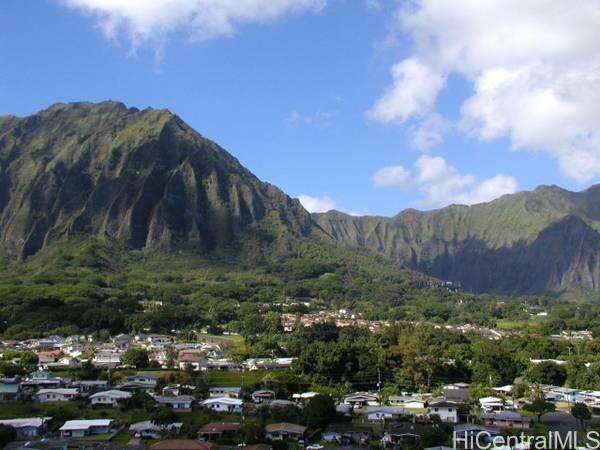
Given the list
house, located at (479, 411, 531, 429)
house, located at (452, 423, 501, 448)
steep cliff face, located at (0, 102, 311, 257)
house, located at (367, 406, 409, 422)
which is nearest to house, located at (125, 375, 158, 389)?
house, located at (367, 406, 409, 422)

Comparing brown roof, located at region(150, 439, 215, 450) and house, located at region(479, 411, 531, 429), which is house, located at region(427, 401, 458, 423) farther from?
brown roof, located at region(150, 439, 215, 450)

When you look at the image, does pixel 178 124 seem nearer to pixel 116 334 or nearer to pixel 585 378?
pixel 116 334

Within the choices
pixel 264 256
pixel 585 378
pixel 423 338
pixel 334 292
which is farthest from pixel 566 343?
pixel 264 256

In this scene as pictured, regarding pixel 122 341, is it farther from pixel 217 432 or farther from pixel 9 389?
pixel 217 432

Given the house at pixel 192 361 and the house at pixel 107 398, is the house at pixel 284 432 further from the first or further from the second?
the house at pixel 192 361

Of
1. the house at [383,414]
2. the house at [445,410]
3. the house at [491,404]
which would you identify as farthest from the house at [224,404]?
the house at [491,404]

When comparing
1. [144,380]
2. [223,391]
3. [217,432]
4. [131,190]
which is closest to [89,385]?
[144,380]
